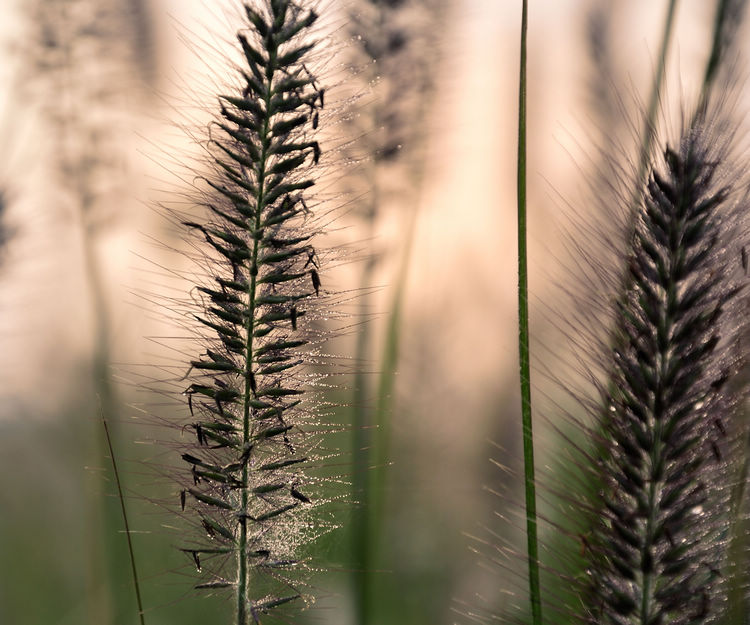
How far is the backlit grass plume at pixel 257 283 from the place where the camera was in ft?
1.87

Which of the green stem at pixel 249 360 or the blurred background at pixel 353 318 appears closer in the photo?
the green stem at pixel 249 360

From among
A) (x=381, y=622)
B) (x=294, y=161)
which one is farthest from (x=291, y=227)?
(x=381, y=622)

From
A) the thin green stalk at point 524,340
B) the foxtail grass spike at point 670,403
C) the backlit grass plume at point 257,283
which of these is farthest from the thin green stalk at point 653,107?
the backlit grass plume at point 257,283

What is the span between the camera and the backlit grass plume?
571 millimetres

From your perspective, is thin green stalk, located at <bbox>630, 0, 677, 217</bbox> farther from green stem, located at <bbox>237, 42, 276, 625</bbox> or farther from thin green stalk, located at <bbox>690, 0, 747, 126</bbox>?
green stem, located at <bbox>237, 42, 276, 625</bbox>

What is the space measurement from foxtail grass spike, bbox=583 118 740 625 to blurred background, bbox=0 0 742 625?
259mm

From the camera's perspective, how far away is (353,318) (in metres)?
0.84

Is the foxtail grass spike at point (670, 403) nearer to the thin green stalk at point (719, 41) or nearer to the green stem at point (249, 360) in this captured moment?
the thin green stalk at point (719, 41)

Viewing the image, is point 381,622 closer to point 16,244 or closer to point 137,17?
point 16,244

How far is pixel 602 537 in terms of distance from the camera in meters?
0.60

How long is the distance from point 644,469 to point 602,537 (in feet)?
0.18

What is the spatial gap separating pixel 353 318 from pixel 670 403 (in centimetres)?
35

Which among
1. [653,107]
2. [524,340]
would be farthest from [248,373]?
[653,107]

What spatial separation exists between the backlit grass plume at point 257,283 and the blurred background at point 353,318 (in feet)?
0.66
